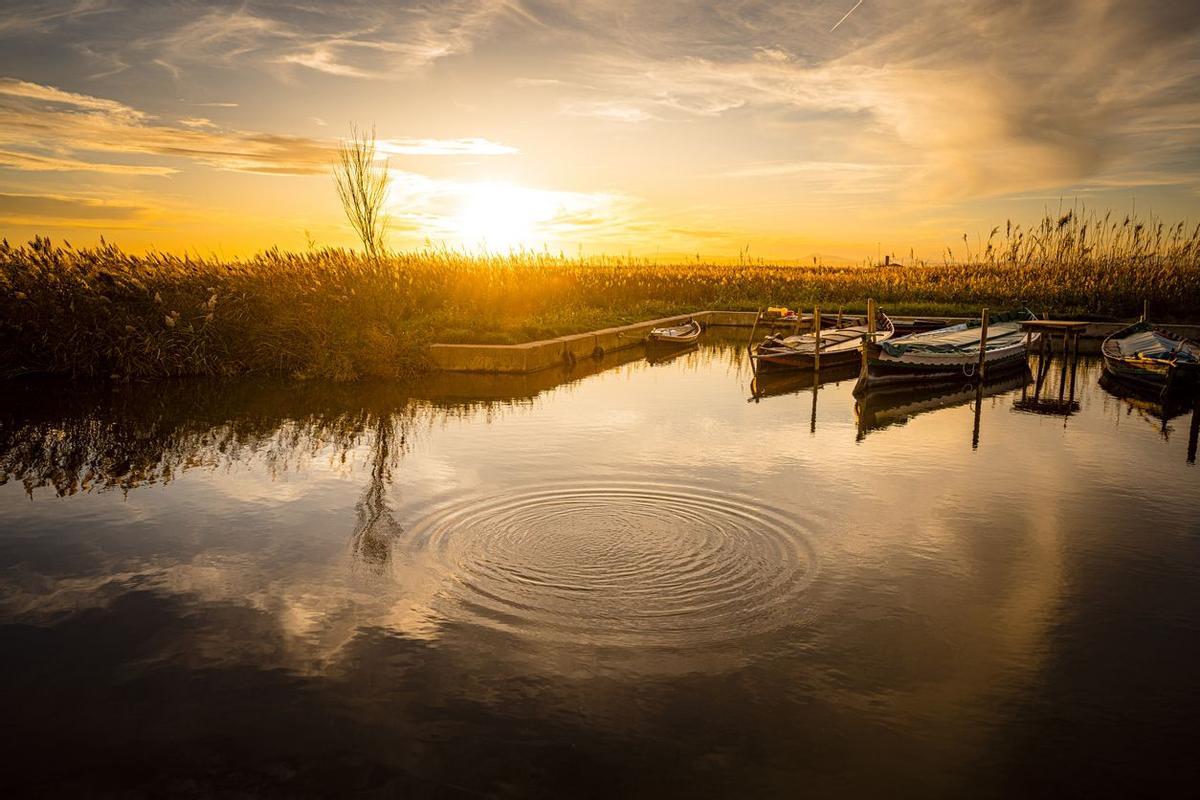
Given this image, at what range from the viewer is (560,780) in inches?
159

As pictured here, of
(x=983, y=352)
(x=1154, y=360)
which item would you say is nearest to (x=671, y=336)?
(x=983, y=352)

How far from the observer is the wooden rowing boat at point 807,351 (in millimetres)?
20641

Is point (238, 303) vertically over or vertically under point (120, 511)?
over

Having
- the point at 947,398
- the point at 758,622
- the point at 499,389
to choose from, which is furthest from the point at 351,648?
the point at 947,398

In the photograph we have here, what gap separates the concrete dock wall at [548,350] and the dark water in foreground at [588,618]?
696 cm

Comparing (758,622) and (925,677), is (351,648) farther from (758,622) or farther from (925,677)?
(925,677)

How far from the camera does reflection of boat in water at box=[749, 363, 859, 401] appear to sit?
57.0 ft

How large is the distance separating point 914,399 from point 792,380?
3.00 m

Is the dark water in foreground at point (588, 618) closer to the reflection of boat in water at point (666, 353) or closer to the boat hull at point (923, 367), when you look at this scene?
the boat hull at point (923, 367)

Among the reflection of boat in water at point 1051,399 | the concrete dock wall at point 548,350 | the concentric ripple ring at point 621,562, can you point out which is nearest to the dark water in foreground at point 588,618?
the concentric ripple ring at point 621,562

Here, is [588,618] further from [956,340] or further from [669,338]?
[669,338]

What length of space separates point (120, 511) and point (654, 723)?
20.2 feet

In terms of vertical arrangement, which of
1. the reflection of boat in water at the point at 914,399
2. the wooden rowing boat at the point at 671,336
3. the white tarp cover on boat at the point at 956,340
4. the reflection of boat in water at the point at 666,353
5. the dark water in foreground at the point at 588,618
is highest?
the white tarp cover on boat at the point at 956,340

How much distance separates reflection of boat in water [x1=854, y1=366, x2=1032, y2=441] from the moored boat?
0.28 meters
